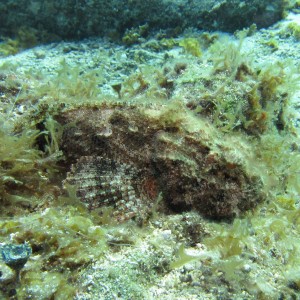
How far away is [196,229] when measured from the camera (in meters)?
2.64

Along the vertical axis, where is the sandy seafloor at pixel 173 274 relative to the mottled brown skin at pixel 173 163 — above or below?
below

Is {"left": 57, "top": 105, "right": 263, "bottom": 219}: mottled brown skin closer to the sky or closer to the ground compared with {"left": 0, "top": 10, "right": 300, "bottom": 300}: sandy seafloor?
closer to the sky

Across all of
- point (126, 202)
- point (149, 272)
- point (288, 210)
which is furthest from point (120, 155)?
point (288, 210)

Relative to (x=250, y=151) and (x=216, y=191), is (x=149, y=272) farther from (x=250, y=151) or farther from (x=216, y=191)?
(x=250, y=151)

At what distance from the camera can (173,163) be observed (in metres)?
2.86

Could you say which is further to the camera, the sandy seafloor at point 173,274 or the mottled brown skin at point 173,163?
the mottled brown skin at point 173,163

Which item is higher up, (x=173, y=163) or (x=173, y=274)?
(x=173, y=163)

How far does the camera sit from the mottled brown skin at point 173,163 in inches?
111

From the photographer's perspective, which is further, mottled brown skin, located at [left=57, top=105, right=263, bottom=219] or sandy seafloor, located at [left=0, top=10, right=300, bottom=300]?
mottled brown skin, located at [left=57, top=105, right=263, bottom=219]

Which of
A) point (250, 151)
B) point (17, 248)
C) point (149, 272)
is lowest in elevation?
point (149, 272)

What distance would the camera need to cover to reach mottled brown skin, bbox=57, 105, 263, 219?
2.83 m

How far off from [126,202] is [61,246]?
2.70ft

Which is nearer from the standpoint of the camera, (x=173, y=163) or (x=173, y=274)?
(x=173, y=274)

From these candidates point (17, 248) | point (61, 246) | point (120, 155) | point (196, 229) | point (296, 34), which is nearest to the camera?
point (17, 248)
